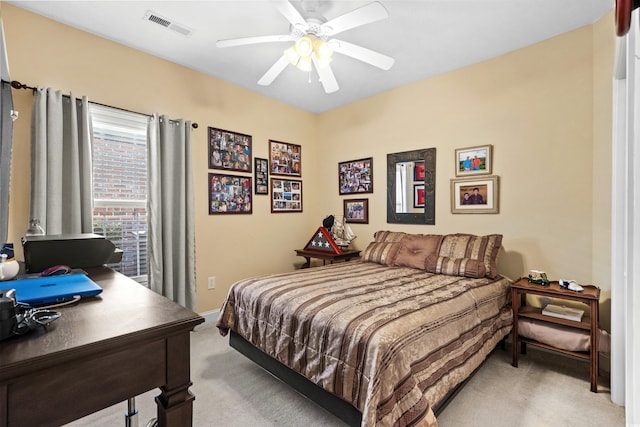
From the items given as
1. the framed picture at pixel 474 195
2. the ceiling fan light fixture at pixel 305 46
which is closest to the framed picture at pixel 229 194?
the ceiling fan light fixture at pixel 305 46

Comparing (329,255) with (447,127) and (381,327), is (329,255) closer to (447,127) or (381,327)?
(447,127)

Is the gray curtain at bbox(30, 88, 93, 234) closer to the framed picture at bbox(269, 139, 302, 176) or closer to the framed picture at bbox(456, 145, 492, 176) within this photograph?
the framed picture at bbox(269, 139, 302, 176)

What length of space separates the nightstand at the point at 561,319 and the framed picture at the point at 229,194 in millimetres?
2745

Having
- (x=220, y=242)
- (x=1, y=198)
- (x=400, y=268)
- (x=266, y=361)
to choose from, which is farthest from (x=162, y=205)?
(x=400, y=268)

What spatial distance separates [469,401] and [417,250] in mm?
1328

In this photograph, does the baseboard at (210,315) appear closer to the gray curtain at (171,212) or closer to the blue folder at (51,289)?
the gray curtain at (171,212)

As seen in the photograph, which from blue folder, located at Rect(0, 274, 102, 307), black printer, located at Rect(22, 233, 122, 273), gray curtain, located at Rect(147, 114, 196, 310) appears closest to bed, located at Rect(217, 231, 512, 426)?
gray curtain, located at Rect(147, 114, 196, 310)

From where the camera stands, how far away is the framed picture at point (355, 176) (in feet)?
12.5

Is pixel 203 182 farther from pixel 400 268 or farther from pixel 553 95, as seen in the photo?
pixel 553 95

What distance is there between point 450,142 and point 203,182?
103 inches

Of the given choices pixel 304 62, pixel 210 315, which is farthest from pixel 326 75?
pixel 210 315

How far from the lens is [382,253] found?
3.09m

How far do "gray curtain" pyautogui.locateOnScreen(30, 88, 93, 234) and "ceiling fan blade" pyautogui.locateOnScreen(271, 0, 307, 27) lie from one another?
5.74ft

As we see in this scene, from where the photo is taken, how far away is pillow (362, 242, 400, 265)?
302 cm
